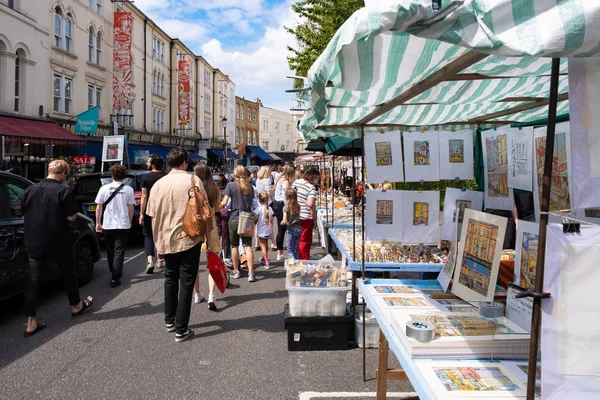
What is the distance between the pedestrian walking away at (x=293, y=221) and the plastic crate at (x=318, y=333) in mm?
2739

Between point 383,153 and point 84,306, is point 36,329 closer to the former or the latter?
point 84,306

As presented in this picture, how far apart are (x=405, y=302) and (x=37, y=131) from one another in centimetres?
1728

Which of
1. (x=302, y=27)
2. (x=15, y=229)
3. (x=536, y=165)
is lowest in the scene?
(x=15, y=229)

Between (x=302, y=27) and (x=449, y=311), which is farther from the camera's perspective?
(x=302, y=27)

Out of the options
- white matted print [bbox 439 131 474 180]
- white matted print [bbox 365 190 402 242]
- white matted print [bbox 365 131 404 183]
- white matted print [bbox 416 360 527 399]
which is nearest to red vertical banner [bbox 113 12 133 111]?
white matted print [bbox 365 131 404 183]

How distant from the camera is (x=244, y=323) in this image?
5211mm

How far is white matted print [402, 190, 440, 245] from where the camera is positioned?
406 cm

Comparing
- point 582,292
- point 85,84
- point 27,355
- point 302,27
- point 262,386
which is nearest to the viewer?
point 582,292

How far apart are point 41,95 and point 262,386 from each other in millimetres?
18609

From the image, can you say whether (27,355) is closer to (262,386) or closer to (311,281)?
(262,386)

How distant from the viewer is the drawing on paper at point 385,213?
161 inches

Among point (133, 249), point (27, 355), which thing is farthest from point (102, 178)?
point (27, 355)

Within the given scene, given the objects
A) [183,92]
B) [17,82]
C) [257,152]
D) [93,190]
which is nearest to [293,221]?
[93,190]

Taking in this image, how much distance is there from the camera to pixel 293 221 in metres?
7.19
